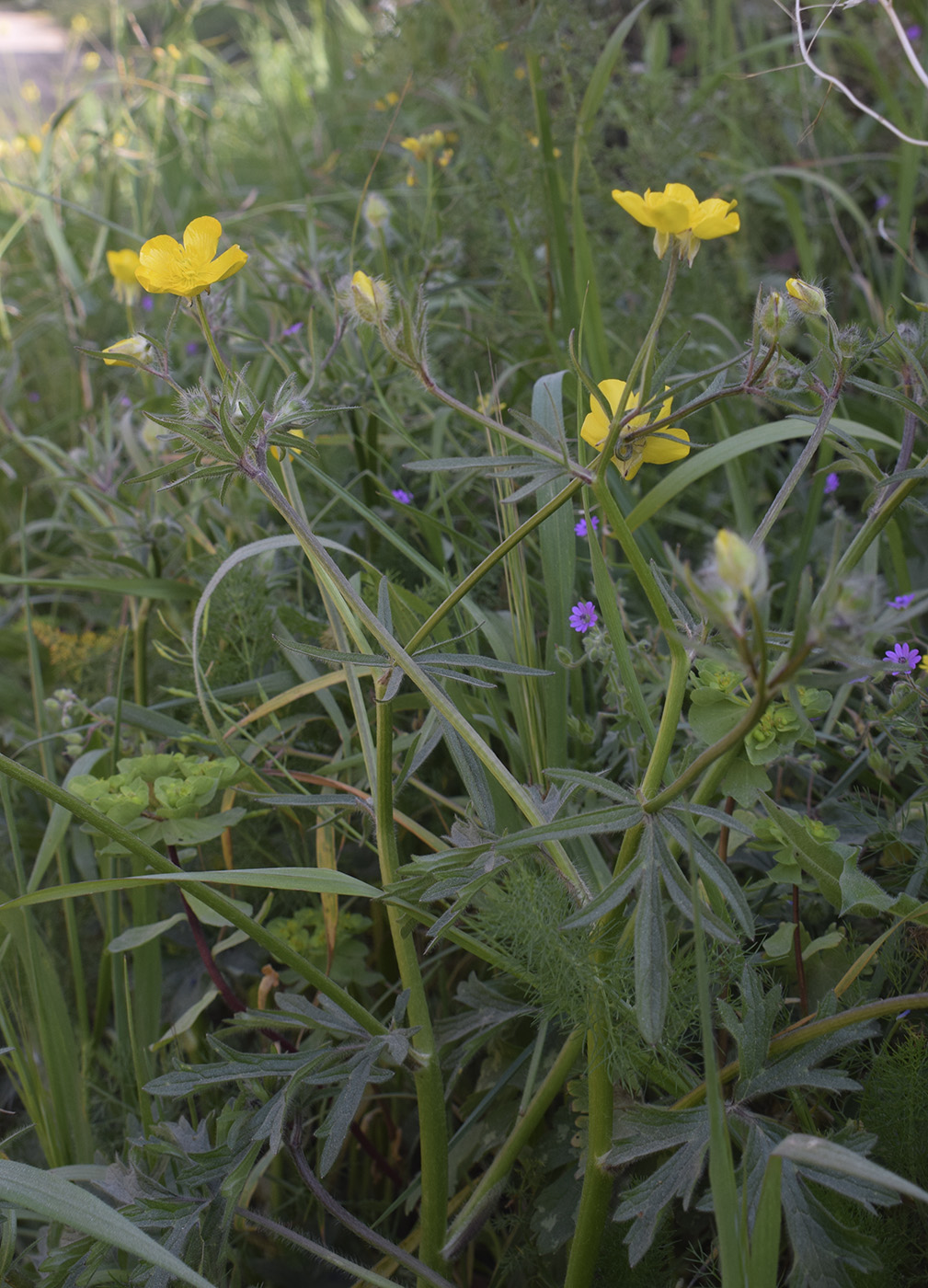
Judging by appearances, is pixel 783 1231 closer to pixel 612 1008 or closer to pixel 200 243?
pixel 612 1008

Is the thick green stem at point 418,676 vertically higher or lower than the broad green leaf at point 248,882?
higher

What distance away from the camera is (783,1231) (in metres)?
0.77

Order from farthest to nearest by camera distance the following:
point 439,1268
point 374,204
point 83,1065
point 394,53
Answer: point 394,53 → point 374,204 → point 83,1065 → point 439,1268

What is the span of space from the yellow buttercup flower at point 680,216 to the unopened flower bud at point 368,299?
197 millimetres

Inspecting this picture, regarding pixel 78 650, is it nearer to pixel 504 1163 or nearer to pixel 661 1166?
pixel 504 1163

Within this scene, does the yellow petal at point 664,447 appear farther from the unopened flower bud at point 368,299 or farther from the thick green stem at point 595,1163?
the thick green stem at point 595,1163

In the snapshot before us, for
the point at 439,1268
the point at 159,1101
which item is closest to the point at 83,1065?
the point at 159,1101

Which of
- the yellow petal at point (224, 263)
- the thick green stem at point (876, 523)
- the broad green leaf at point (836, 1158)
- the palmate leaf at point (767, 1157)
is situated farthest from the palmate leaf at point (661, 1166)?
the yellow petal at point (224, 263)

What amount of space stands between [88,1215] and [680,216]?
80cm

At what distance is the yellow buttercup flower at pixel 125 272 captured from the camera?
141 centimetres

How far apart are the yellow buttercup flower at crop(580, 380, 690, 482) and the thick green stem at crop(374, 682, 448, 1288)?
0.98ft

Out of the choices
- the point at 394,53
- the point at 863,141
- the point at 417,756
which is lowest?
the point at 417,756

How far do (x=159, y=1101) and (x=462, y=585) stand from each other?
65 centimetres

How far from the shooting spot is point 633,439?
70 cm
